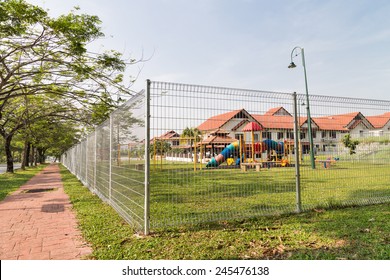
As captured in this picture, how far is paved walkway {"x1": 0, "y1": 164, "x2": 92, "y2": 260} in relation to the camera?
3.54 m

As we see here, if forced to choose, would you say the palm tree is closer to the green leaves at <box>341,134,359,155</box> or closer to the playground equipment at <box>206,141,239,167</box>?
the playground equipment at <box>206,141,239,167</box>

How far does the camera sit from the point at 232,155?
19.2ft

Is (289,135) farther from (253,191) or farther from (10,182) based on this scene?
(10,182)

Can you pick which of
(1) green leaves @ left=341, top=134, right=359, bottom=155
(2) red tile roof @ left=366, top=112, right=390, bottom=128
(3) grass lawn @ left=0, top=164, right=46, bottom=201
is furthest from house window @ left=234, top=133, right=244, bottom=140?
(3) grass lawn @ left=0, top=164, right=46, bottom=201

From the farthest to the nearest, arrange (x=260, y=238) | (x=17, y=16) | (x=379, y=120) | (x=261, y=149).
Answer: (x=17, y=16) < (x=379, y=120) < (x=261, y=149) < (x=260, y=238)

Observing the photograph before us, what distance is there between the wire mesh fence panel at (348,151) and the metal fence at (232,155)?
0.07 ft

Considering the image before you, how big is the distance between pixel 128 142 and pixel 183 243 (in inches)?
89.7

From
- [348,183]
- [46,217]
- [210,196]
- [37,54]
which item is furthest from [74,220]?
[37,54]

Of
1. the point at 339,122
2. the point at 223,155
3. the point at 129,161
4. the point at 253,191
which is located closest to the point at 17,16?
the point at 129,161

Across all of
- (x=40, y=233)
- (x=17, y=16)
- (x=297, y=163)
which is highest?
(x=17, y=16)

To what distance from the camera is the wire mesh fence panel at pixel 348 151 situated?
5.71 metres

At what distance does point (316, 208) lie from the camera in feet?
18.2

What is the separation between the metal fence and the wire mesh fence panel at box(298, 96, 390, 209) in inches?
0.8

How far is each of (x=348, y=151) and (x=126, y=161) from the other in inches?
180
